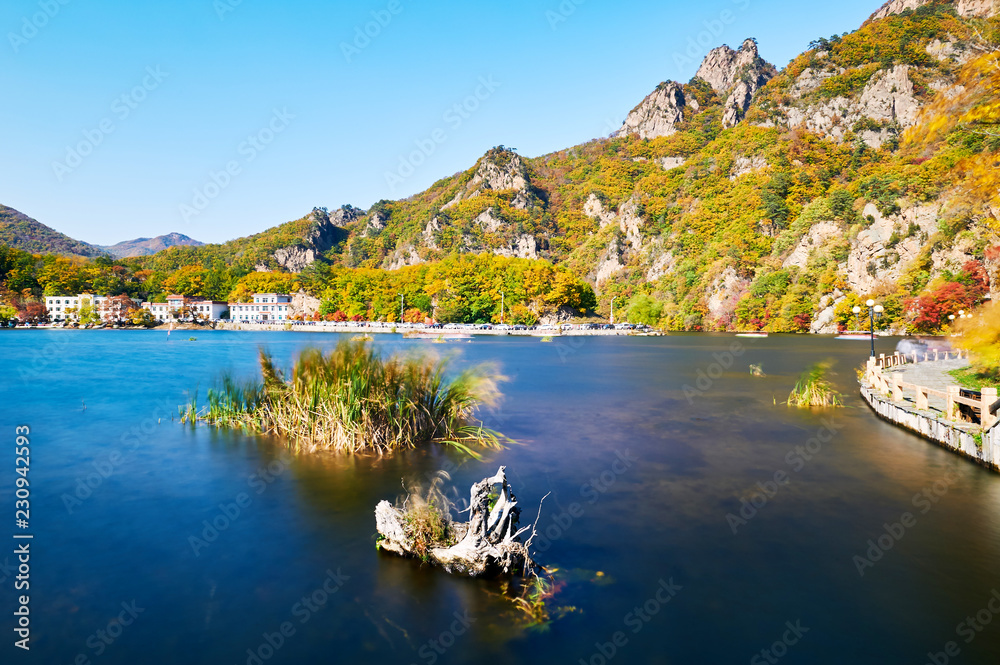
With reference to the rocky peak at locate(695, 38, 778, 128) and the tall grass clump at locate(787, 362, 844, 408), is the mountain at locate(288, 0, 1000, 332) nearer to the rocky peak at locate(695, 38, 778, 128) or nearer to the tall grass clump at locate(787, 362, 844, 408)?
the rocky peak at locate(695, 38, 778, 128)

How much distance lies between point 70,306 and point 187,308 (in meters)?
23.1

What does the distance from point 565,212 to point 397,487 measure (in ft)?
587

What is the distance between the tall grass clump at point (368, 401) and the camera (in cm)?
1120

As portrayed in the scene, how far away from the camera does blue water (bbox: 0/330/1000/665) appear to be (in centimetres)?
510

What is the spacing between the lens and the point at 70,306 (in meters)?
121

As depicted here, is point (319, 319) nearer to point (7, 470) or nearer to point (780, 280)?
point (780, 280)

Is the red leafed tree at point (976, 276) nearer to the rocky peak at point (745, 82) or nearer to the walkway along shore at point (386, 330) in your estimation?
the walkway along shore at point (386, 330)

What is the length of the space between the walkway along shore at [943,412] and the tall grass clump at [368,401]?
9.57 m

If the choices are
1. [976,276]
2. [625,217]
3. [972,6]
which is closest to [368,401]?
[976,276]

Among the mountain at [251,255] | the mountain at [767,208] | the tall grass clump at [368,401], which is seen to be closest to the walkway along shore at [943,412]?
the mountain at [767,208]

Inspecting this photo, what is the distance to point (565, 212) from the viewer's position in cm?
18088

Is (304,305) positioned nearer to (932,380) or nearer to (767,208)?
(767,208)

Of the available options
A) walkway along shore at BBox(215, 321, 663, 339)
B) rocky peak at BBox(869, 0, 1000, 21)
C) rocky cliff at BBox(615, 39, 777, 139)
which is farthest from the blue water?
rocky cliff at BBox(615, 39, 777, 139)

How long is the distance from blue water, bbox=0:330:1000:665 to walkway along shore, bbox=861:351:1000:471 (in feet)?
1.55
